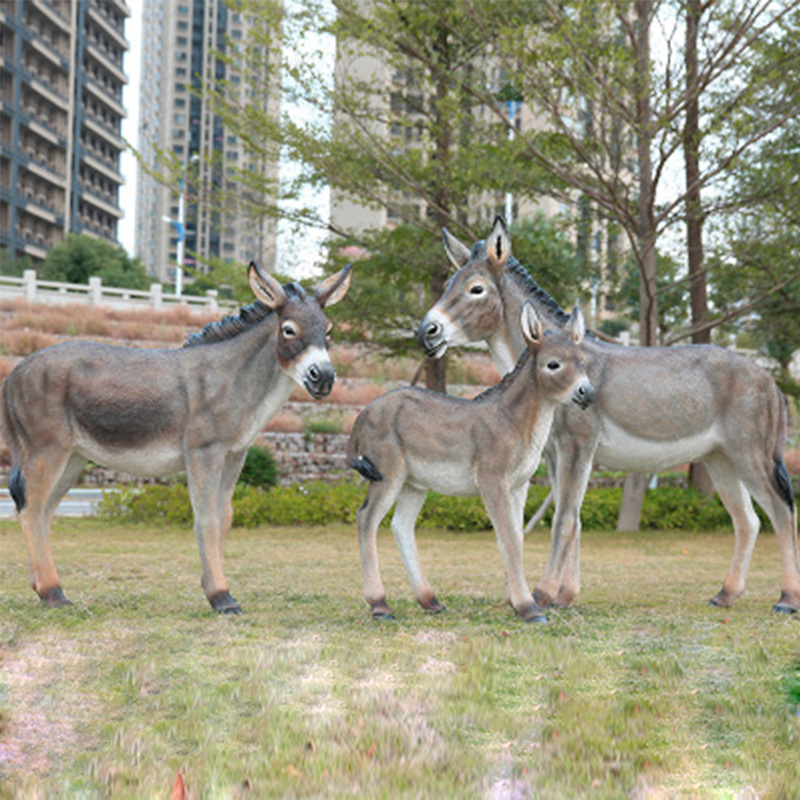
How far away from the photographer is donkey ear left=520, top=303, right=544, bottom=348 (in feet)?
23.1

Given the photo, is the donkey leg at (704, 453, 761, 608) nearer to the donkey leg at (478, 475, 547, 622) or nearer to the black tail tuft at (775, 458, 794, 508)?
the black tail tuft at (775, 458, 794, 508)

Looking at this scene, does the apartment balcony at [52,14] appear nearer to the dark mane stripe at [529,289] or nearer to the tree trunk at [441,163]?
the tree trunk at [441,163]

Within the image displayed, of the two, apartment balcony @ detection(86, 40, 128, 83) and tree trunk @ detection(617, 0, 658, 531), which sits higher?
apartment balcony @ detection(86, 40, 128, 83)

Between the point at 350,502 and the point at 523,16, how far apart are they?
8.85 m

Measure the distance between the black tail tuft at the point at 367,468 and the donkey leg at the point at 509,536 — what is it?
0.71 m

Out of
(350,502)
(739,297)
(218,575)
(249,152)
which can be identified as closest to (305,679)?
(218,575)

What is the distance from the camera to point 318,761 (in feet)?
14.4

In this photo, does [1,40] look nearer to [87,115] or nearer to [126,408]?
[87,115]

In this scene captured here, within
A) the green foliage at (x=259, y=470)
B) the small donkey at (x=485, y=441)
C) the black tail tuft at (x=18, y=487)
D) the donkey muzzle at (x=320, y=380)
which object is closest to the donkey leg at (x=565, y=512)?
the small donkey at (x=485, y=441)

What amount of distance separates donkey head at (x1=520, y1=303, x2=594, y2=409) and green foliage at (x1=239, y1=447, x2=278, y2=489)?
549 inches

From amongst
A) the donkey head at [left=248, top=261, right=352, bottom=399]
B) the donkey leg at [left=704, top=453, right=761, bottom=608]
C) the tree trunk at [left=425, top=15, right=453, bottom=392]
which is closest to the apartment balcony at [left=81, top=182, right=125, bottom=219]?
Answer: the tree trunk at [left=425, top=15, right=453, bottom=392]

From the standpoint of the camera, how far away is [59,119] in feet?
249

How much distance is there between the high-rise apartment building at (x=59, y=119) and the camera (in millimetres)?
67375

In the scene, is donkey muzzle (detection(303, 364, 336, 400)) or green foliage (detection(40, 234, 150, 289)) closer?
donkey muzzle (detection(303, 364, 336, 400))
